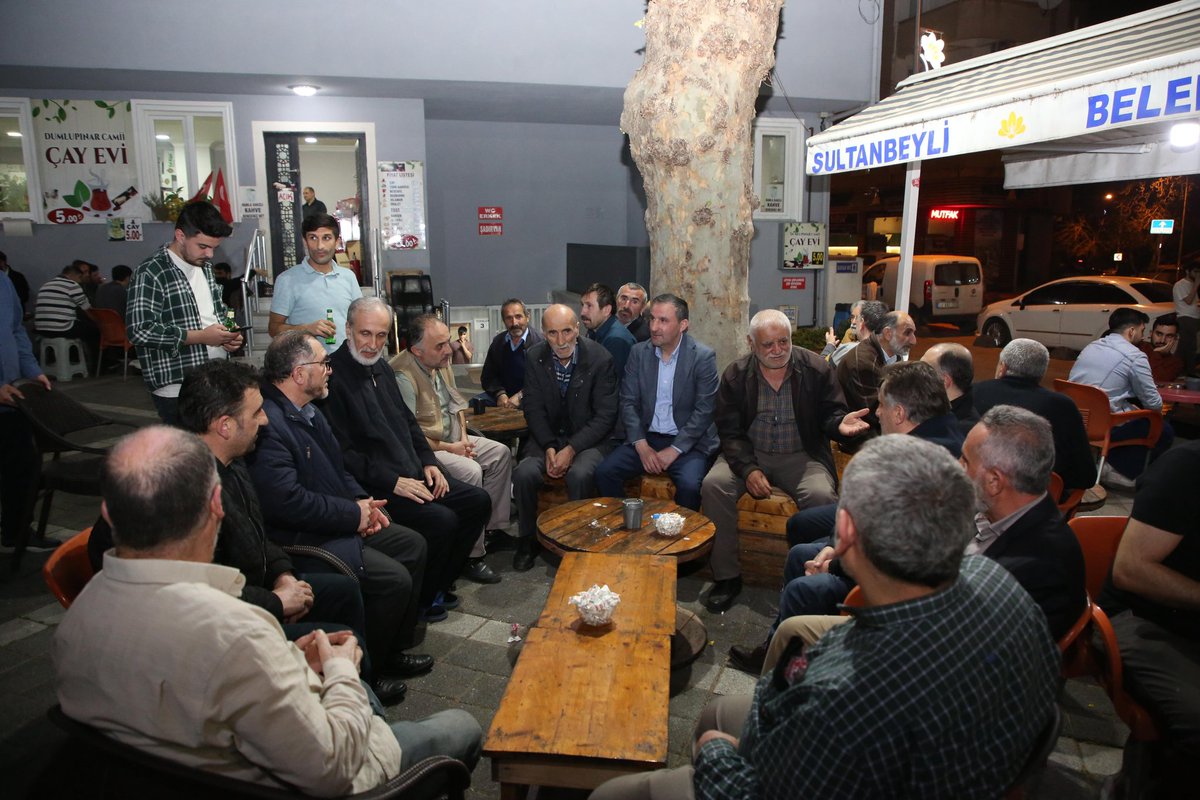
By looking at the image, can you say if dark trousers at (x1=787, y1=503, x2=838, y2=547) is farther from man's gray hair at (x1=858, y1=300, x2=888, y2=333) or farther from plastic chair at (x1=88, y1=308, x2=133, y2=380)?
plastic chair at (x1=88, y1=308, x2=133, y2=380)

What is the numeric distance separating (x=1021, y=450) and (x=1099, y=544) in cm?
85

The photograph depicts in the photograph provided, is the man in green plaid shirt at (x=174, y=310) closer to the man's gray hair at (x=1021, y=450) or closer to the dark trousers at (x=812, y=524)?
the dark trousers at (x=812, y=524)

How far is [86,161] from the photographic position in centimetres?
965

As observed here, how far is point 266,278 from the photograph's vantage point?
1022 centimetres

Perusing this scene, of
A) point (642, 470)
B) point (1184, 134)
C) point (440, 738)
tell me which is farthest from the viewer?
point (1184, 134)

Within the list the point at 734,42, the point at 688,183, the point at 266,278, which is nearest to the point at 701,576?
the point at 688,183

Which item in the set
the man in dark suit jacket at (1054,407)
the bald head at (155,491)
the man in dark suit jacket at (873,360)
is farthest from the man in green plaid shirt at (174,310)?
the man in dark suit jacket at (1054,407)

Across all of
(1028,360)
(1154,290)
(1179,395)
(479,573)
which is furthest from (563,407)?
(1154,290)

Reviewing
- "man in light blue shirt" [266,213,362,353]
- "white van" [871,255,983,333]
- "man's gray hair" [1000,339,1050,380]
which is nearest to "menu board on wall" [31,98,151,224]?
"man in light blue shirt" [266,213,362,353]

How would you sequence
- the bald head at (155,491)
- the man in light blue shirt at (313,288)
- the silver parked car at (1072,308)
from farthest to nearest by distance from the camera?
1. the silver parked car at (1072,308)
2. the man in light blue shirt at (313,288)
3. the bald head at (155,491)

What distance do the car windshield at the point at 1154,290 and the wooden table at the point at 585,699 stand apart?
13531 millimetres

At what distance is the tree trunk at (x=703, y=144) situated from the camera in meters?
5.71

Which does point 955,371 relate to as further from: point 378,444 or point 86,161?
point 86,161

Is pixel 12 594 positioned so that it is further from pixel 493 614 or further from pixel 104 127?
pixel 104 127
